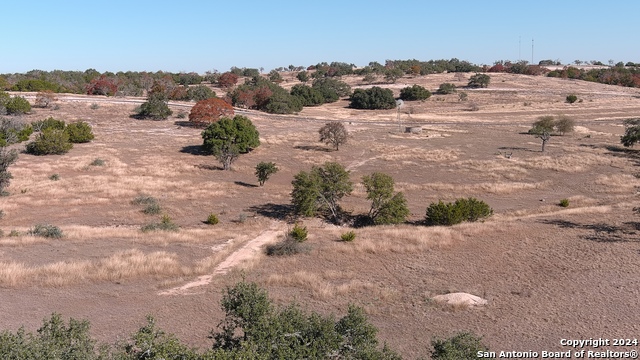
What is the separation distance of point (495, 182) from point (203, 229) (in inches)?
886

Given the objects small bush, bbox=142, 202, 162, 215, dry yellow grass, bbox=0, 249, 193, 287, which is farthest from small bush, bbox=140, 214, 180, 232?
dry yellow grass, bbox=0, 249, 193, 287

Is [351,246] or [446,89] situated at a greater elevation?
[446,89]

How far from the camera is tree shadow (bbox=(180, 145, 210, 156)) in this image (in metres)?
48.0

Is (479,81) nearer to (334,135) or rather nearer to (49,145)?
(334,135)

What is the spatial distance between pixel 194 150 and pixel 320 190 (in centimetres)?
2407

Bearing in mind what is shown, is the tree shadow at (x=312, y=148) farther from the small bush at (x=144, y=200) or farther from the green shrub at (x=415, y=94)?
the green shrub at (x=415, y=94)

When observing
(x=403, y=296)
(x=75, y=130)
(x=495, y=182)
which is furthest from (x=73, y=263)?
(x=75, y=130)

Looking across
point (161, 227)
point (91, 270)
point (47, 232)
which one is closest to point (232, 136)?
point (161, 227)

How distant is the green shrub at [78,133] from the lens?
51219 millimetres

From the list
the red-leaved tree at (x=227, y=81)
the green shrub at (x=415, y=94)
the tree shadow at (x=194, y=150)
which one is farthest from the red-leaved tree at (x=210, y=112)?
the red-leaved tree at (x=227, y=81)

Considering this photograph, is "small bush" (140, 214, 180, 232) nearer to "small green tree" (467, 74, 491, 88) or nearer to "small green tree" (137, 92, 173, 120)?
"small green tree" (137, 92, 173, 120)

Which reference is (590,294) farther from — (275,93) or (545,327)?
(275,93)

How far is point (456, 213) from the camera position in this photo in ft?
85.9

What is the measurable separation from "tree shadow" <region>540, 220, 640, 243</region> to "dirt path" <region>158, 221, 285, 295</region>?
13.3 meters
